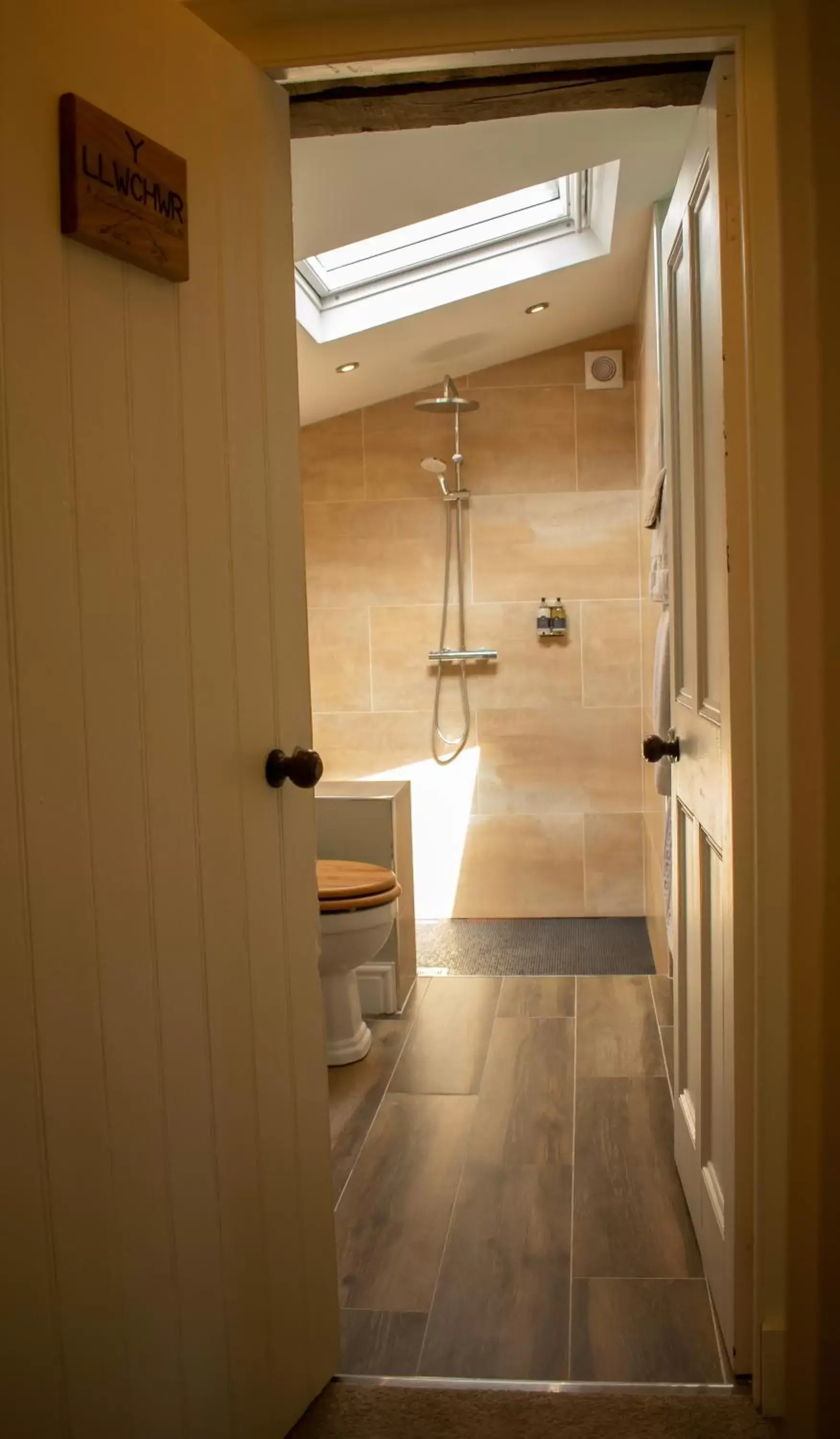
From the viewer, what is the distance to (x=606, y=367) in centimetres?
496

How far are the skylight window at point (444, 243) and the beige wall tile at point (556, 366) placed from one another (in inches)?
41.9

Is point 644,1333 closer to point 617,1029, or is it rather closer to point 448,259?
point 617,1029

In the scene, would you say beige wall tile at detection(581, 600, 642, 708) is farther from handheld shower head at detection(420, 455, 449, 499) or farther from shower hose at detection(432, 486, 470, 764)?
handheld shower head at detection(420, 455, 449, 499)

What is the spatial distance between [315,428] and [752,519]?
372 centimetres

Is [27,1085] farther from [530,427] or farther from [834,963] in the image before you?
[530,427]

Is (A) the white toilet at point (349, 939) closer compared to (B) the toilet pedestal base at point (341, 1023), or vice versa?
(A) the white toilet at point (349, 939)

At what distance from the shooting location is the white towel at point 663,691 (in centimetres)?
274

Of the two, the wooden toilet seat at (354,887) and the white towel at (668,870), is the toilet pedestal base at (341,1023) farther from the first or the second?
the white towel at (668,870)

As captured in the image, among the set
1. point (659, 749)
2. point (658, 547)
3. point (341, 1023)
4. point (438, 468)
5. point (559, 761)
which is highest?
point (438, 468)

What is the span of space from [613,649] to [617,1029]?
1959 millimetres

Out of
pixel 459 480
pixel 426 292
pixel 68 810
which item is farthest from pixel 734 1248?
pixel 459 480

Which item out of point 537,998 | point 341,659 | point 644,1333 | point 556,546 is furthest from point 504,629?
point 644,1333

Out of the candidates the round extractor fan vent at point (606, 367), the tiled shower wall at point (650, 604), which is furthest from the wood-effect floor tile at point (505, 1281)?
the round extractor fan vent at point (606, 367)

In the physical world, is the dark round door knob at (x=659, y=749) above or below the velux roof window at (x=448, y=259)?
below
